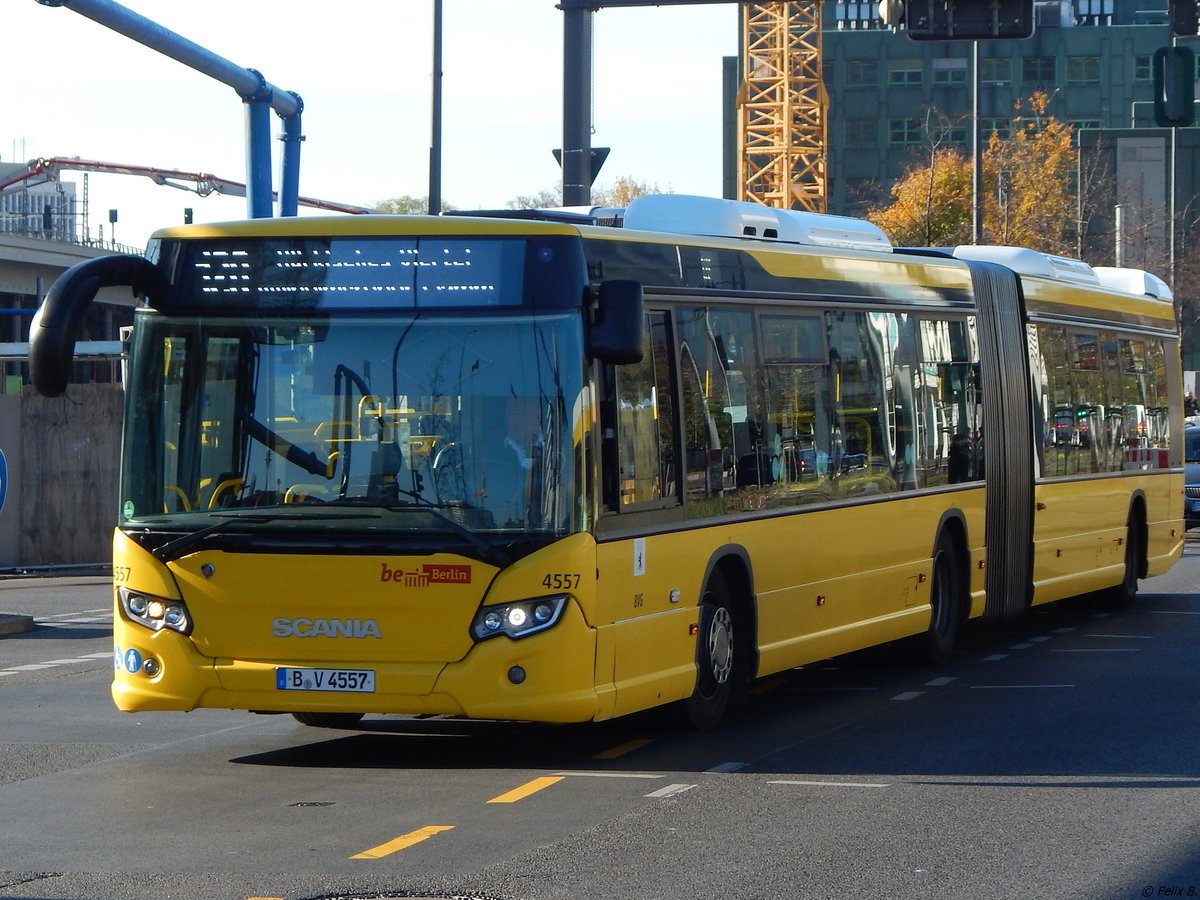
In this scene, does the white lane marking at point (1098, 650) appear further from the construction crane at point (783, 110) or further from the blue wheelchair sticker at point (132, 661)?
the construction crane at point (783, 110)

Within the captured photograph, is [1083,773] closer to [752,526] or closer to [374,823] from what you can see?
[752,526]

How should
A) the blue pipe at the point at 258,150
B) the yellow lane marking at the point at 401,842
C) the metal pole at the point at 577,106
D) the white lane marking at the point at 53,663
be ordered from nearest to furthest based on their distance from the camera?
the yellow lane marking at the point at 401,842
the white lane marking at the point at 53,663
the metal pole at the point at 577,106
the blue pipe at the point at 258,150

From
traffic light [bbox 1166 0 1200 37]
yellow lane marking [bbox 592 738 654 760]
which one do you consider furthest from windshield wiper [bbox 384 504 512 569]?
traffic light [bbox 1166 0 1200 37]

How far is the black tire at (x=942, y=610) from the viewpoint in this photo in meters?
15.6

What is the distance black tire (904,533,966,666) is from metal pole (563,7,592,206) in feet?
18.1

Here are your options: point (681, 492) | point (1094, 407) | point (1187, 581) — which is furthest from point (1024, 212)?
point (681, 492)

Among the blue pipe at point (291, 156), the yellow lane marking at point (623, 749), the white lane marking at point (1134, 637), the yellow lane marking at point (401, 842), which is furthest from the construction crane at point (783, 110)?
the yellow lane marking at point (401, 842)

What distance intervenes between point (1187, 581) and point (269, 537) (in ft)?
54.3

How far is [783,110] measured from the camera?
9494 cm

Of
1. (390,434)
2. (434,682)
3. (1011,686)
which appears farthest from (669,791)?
(1011,686)

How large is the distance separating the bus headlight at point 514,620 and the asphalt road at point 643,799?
0.72 m

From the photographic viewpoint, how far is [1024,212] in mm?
58906

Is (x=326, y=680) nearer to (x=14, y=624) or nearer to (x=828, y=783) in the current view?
(x=828, y=783)

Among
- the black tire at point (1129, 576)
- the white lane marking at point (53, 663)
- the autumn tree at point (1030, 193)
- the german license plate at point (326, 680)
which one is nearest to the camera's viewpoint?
the german license plate at point (326, 680)
